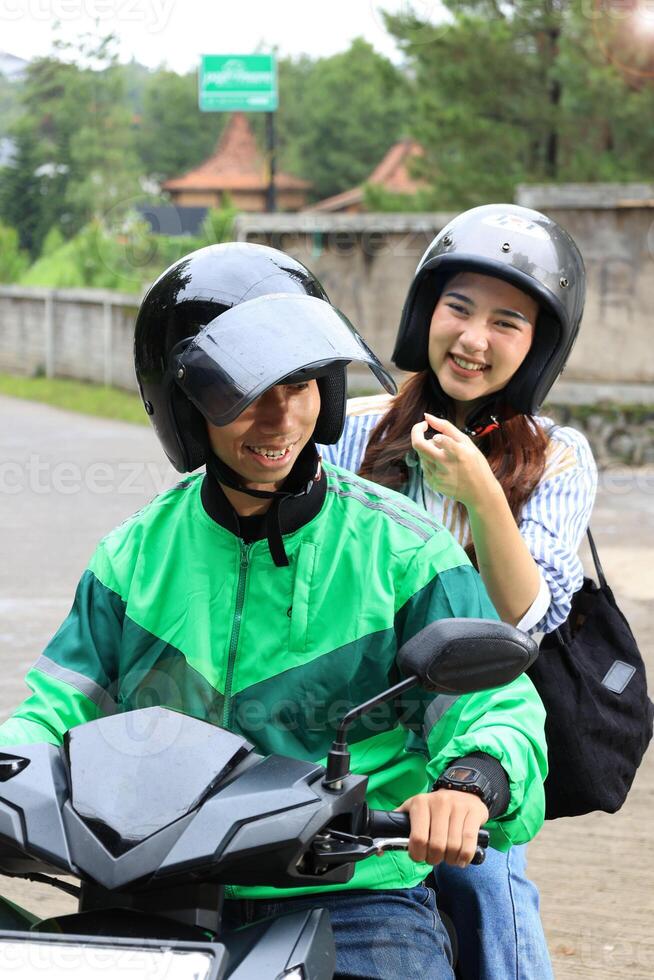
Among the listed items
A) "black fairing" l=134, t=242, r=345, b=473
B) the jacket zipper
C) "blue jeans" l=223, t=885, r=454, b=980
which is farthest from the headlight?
"black fairing" l=134, t=242, r=345, b=473

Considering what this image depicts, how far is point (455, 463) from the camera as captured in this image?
274 centimetres

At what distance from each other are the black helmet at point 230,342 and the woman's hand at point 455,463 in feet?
0.99

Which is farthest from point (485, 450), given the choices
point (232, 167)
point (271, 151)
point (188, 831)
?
point (232, 167)

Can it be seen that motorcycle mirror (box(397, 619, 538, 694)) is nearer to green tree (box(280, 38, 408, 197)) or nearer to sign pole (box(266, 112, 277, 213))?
sign pole (box(266, 112, 277, 213))

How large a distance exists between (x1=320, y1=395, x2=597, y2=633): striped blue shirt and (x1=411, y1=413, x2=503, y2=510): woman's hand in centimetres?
29

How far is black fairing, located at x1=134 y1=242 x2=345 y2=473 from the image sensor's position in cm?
227

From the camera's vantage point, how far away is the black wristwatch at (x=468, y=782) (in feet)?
6.42

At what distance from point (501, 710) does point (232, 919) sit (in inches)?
19.6

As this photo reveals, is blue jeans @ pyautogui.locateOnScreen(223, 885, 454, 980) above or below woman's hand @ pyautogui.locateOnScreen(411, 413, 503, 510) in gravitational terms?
below

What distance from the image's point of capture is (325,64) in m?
86.4

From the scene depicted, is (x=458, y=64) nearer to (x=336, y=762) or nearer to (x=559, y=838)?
(x=559, y=838)

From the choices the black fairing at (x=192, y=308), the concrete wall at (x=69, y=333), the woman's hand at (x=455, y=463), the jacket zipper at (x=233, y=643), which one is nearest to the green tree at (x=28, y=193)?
the concrete wall at (x=69, y=333)

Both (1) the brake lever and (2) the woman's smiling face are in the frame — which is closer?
(1) the brake lever

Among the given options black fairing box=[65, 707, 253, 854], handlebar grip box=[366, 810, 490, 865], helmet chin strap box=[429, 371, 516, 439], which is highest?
helmet chin strap box=[429, 371, 516, 439]
